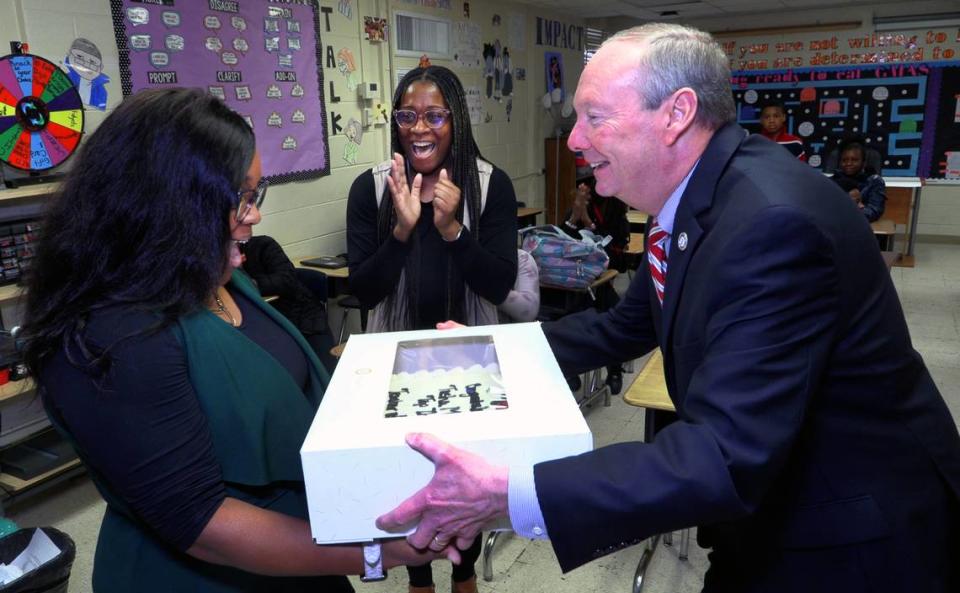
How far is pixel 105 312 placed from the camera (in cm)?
83

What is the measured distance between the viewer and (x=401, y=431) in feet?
2.63

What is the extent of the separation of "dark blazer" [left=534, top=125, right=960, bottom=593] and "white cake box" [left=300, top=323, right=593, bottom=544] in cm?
5

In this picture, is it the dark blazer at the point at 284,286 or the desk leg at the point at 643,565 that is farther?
the dark blazer at the point at 284,286

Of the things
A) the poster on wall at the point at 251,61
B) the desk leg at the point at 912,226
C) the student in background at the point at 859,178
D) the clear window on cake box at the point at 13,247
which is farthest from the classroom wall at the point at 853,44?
the clear window on cake box at the point at 13,247

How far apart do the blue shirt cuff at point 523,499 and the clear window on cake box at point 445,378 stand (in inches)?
3.6

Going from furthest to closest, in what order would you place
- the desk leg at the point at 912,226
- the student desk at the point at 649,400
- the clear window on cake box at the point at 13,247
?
1. the desk leg at the point at 912,226
2. the clear window on cake box at the point at 13,247
3. the student desk at the point at 649,400

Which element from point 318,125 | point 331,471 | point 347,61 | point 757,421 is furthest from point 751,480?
point 347,61

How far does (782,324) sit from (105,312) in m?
0.84

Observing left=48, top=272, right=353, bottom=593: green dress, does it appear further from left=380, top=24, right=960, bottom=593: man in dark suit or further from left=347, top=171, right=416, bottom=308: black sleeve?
left=347, top=171, right=416, bottom=308: black sleeve

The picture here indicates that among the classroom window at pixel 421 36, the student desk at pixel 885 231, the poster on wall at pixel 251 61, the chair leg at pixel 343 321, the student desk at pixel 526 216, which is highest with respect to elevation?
the classroom window at pixel 421 36

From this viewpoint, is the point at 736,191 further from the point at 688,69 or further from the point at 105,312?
the point at 105,312

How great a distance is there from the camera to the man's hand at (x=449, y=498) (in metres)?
0.78

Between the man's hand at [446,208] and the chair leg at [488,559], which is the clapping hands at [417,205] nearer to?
the man's hand at [446,208]

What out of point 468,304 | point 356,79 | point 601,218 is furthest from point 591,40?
point 468,304
